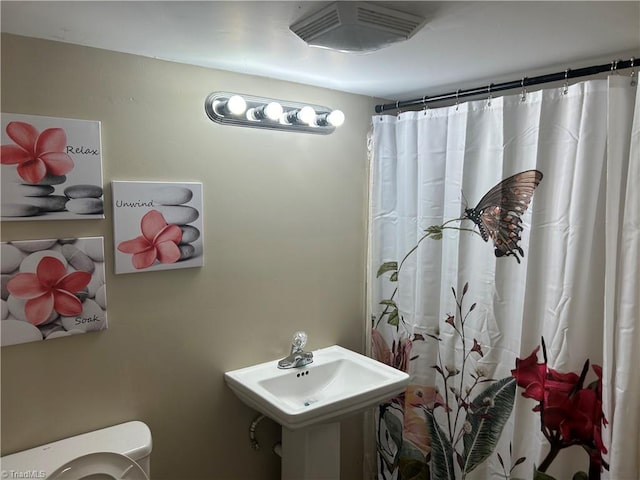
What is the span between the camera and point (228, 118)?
186 centimetres

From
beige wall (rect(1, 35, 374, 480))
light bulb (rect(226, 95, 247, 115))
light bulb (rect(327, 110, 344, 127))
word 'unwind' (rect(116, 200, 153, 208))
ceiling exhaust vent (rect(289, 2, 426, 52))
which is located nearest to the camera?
ceiling exhaust vent (rect(289, 2, 426, 52))

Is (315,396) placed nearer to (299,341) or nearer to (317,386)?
(317,386)

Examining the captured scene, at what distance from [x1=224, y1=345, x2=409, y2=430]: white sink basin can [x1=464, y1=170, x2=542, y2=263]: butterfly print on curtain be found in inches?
28.2

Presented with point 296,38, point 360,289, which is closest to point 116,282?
point 296,38

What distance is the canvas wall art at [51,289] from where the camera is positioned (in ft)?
4.76

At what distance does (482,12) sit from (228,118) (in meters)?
1.04

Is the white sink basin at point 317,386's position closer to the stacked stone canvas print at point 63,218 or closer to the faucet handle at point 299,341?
the faucet handle at point 299,341

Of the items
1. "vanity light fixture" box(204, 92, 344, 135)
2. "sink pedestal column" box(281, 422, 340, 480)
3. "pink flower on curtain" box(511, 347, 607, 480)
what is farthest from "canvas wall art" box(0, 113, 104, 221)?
"pink flower on curtain" box(511, 347, 607, 480)

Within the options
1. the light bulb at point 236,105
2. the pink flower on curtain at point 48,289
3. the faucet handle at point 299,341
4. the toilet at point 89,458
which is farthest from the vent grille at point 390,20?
the toilet at point 89,458

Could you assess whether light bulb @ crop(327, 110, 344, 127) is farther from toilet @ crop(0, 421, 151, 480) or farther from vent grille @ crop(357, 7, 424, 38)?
toilet @ crop(0, 421, 151, 480)

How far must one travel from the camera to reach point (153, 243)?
1721 mm

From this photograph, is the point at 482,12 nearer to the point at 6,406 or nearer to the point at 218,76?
the point at 218,76

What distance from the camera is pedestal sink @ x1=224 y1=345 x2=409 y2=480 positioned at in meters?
1.72

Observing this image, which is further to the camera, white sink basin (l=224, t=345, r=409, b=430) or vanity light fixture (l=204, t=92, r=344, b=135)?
vanity light fixture (l=204, t=92, r=344, b=135)
